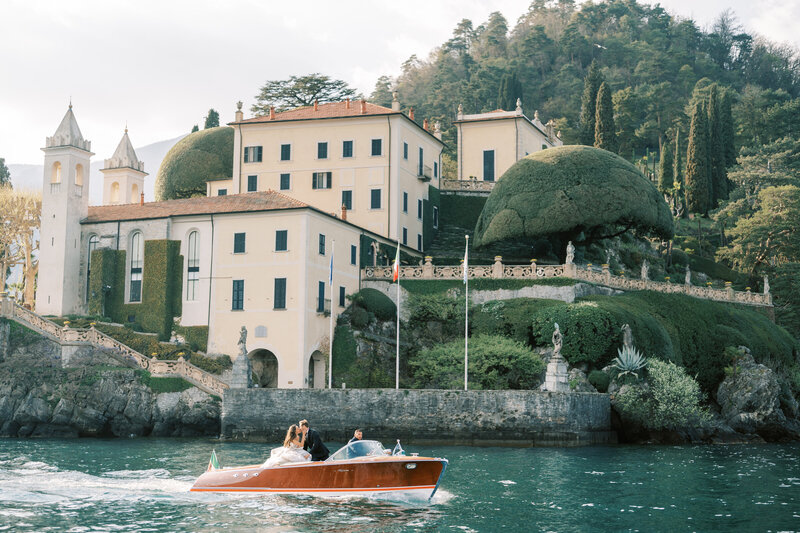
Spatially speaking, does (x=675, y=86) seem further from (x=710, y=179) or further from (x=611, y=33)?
(x=710, y=179)

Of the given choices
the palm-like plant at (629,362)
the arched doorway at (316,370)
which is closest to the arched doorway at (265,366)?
the arched doorway at (316,370)

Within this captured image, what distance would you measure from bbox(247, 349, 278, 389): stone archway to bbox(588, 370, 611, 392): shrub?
16683 mm

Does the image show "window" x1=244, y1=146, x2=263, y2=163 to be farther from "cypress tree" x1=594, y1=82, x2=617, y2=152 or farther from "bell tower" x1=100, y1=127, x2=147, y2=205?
"cypress tree" x1=594, y1=82, x2=617, y2=152

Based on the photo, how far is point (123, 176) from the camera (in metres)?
67.6

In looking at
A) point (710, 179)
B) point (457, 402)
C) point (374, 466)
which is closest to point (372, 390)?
point (457, 402)

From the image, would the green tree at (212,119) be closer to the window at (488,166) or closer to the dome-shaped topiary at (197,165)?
the dome-shaped topiary at (197,165)

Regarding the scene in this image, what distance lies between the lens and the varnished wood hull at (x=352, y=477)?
2447 centimetres

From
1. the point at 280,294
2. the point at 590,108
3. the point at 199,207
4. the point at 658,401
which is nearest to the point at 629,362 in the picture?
the point at 658,401

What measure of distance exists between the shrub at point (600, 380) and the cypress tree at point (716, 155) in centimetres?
4802

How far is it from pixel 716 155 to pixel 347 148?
4238 centimetres

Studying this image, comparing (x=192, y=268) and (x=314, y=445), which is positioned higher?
(x=192, y=268)

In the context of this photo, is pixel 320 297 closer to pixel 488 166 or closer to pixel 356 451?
pixel 488 166

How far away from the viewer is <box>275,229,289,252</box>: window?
49634 millimetres

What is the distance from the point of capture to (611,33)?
5659 inches
